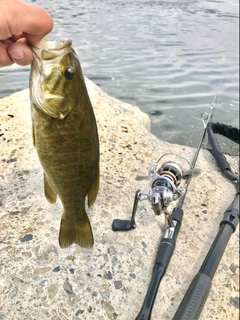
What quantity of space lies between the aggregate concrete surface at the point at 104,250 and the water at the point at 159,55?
52.5 inches

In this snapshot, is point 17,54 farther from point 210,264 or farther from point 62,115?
point 210,264

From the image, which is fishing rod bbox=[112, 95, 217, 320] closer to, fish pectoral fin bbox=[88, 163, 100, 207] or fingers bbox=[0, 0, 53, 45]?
fish pectoral fin bbox=[88, 163, 100, 207]

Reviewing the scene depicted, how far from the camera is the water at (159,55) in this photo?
663 centimetres

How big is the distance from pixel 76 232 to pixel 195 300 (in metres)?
0.79

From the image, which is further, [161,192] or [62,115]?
[161,192]

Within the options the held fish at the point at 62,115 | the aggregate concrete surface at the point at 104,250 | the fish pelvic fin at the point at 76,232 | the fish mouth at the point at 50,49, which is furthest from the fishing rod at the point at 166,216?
the fish mouth at the point at 50,49

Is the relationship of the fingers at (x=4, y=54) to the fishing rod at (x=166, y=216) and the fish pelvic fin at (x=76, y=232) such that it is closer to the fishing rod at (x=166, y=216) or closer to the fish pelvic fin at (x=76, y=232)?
the fish pelvic fin at (x=76, y=232)

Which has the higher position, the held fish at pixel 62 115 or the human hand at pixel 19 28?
the human hand at pixel 19 28

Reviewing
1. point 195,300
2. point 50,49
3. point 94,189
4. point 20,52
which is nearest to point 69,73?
point 50,49

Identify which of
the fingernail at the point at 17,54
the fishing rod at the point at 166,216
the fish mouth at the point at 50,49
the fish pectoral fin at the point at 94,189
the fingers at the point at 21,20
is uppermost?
the fingers at the point at 21,20

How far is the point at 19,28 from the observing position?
61.7 inches

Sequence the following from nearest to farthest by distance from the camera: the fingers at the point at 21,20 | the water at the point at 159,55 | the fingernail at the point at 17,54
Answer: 1. the fingers at the point at 21,20
2. the fingernail at the point at 17,54
3. the water at the point at 159,55

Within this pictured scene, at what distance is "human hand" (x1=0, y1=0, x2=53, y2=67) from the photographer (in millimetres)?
1520

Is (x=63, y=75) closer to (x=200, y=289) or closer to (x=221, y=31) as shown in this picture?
(x=200, y=289)
